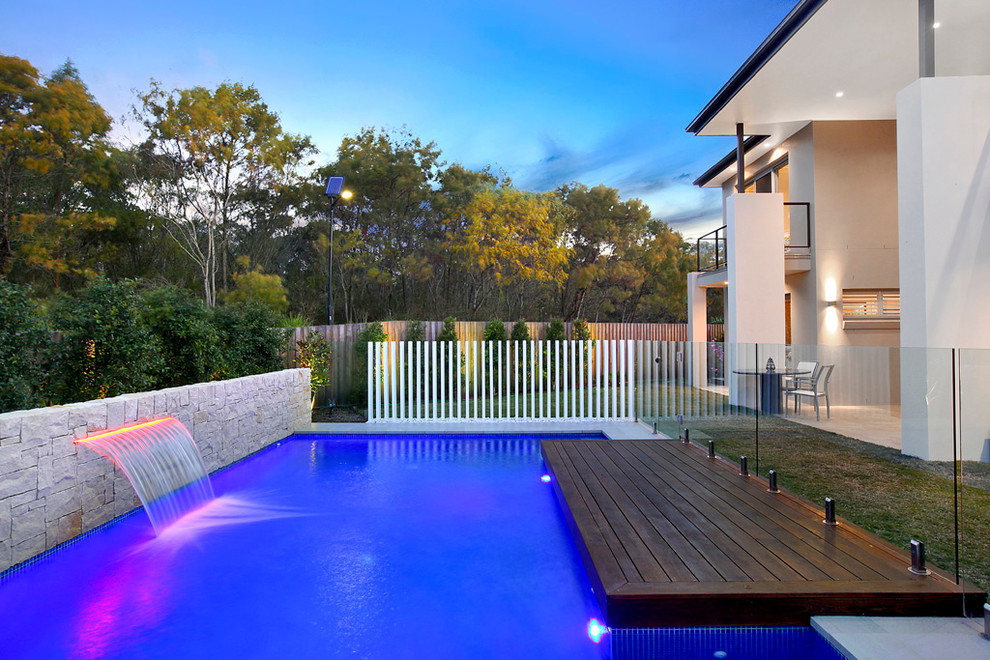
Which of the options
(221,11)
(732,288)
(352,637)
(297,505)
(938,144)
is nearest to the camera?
(352,637)

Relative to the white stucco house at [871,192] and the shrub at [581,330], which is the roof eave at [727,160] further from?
the shrub at [581,330]

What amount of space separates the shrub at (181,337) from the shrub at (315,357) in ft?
10.4

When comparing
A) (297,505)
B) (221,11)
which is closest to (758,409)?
(297,505)

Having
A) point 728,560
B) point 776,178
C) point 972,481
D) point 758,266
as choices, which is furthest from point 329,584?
point 776,178

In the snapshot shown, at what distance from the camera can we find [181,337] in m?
6.86

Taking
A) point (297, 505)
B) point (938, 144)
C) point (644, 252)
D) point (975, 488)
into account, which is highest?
point (644, 252)

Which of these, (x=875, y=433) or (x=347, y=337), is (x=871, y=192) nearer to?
(x=875, y=433)

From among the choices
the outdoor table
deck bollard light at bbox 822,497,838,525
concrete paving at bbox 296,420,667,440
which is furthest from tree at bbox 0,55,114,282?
deck bollard light at bbox 822,497,838,525

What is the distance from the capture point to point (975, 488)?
2.58 m

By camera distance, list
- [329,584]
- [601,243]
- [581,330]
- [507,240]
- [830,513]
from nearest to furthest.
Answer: [830,513] < [329,584] < [581,330] < [507,240] < [601,243]

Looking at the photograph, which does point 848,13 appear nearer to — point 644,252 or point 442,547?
point 442,547

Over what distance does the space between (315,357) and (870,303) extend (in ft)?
35.5

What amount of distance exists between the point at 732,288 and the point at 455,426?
589 centimetres

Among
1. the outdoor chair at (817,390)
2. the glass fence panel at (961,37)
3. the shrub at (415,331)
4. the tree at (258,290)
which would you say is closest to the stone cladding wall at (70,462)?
the outdoor chair at (817,390)
